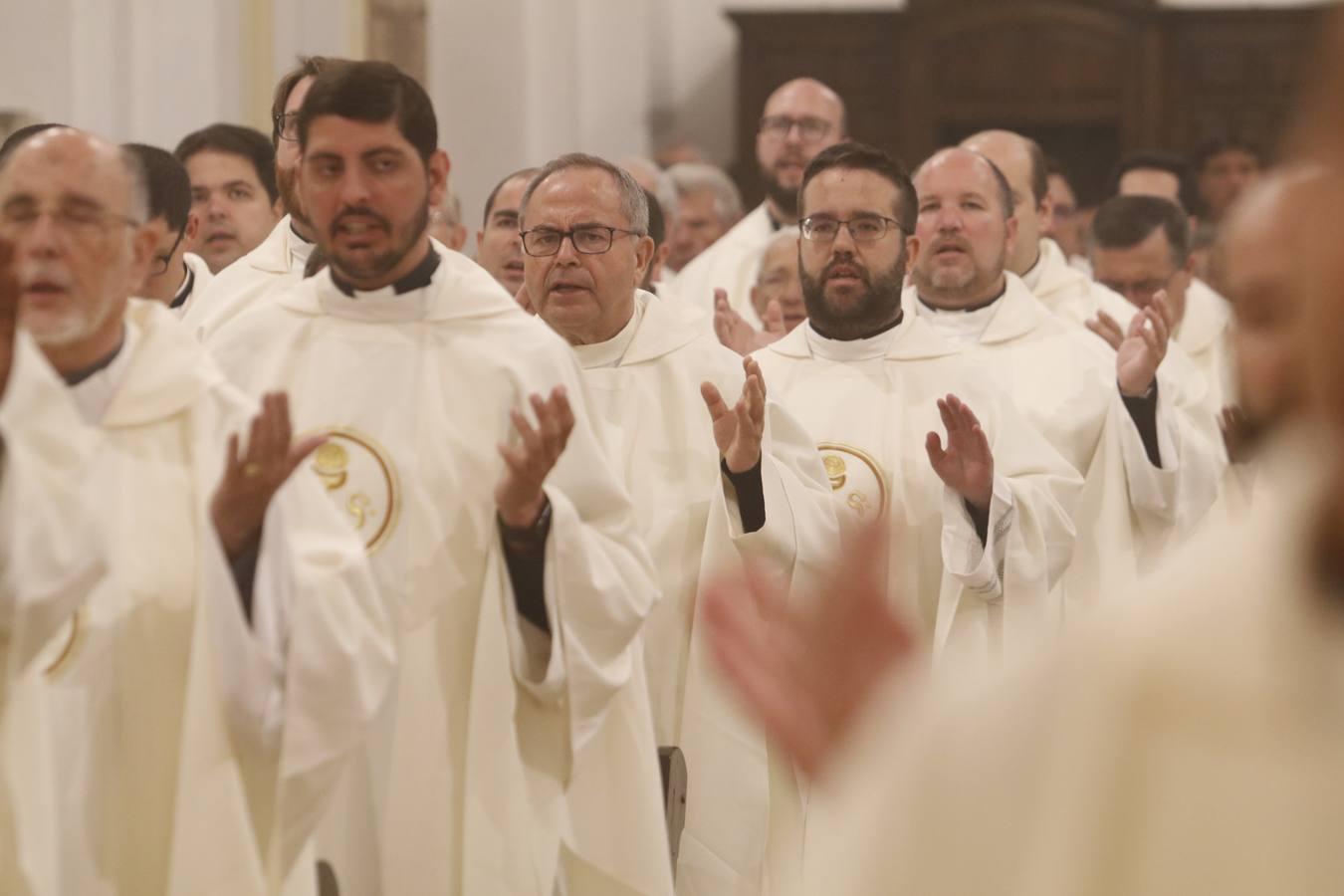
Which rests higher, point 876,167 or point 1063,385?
point 876,167

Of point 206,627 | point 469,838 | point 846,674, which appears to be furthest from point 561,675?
point 846,674

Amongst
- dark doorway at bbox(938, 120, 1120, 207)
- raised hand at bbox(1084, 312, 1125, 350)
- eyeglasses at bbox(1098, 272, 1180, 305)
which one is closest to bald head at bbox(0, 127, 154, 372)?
raised hand at bbox(1084, 312, 1125, 350)

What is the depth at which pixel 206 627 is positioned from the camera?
372cm

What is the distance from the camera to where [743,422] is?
526 cm

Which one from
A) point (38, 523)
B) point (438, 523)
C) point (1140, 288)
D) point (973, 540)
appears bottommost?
point (973, 540)

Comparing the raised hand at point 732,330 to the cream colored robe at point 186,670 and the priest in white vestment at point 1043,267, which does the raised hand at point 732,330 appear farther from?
the cream colored robe at point 186,670

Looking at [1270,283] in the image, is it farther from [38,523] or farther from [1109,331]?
[1109,331]

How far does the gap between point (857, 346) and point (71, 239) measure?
3.18m

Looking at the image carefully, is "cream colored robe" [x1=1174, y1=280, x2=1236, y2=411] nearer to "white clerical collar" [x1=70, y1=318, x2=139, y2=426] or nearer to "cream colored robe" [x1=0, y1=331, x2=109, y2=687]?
"white clerical collar" [x1=70, y1=318, x2=139, y2=426]

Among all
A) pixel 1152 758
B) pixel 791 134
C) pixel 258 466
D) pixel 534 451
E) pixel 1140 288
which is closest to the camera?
pixel 1152 758

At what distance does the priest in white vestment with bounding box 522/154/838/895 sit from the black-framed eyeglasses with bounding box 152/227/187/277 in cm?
105

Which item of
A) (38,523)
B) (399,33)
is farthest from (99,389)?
(399,33)

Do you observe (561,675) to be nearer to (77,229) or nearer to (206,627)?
(206,627)

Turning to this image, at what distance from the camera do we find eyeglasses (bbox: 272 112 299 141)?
5.62 meters
